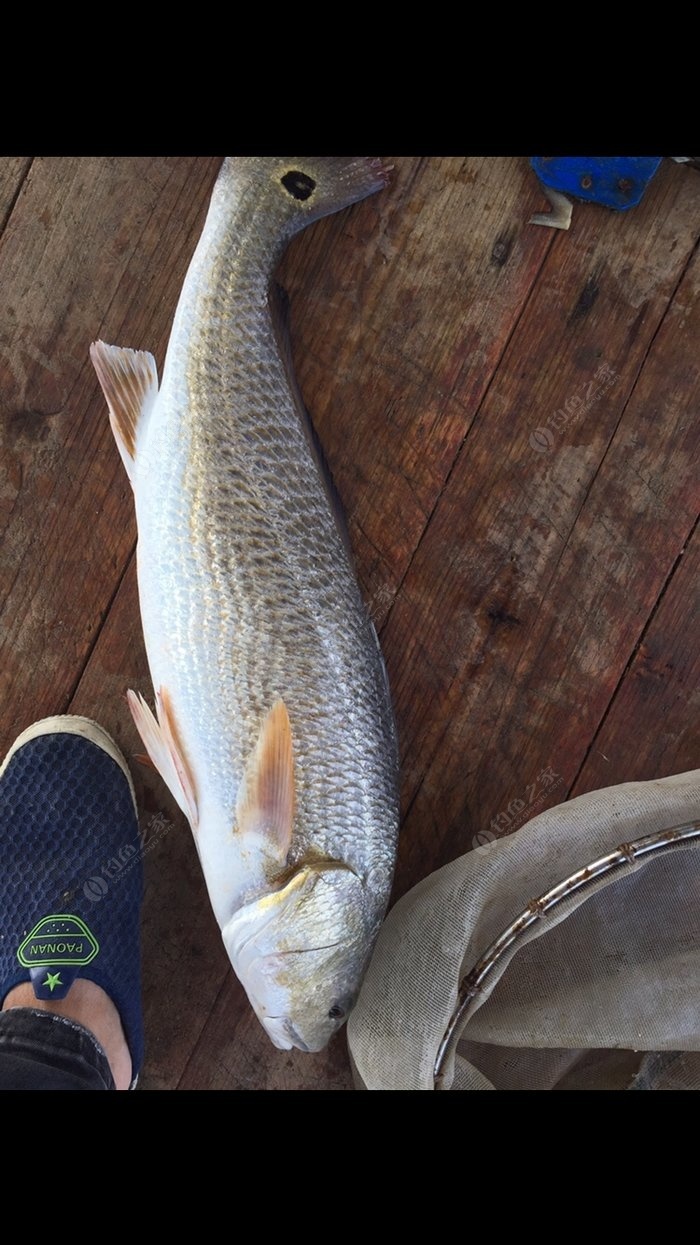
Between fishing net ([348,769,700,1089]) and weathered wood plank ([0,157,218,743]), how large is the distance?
1.08 metres

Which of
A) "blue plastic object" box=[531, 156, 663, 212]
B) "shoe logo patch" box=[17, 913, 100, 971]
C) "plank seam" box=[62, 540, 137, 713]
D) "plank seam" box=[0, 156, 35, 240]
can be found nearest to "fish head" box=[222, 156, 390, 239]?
"blue plastic object" box=[531, 156, 663, 212]

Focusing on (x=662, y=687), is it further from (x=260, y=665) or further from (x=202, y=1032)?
(x=202, y=1032)

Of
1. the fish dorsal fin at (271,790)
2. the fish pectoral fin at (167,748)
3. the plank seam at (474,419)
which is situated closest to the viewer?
the fish dorsal fin at (271,790)

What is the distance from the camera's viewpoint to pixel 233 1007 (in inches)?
72.9

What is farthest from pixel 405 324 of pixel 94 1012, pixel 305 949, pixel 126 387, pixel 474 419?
pixel 94 1012

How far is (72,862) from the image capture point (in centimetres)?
181

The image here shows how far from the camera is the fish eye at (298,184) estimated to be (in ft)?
5.51

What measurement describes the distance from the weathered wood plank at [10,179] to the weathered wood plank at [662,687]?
1.69 m

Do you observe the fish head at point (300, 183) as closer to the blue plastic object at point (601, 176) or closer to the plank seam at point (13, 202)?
the blue plastic object at point (601, 176)

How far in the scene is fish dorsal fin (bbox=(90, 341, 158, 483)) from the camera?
1.64 meters

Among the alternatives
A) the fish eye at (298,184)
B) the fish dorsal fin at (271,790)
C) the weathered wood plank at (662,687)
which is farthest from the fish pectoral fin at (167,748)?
the fish eye at (298,184)

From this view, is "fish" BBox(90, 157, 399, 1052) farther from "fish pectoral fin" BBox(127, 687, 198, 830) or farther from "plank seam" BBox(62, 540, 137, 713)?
"plank seam" BBox(62, 540, 137, 713)

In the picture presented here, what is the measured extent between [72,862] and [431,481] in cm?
115

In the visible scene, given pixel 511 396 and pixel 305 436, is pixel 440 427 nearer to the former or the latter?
pixel 511 396
